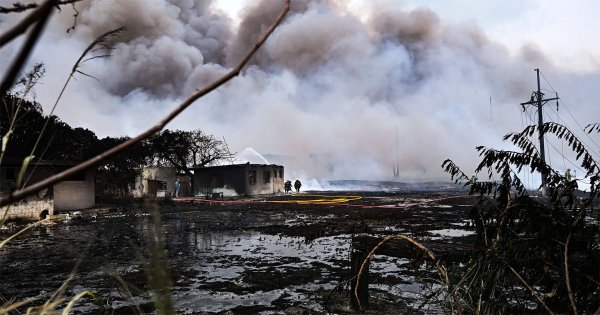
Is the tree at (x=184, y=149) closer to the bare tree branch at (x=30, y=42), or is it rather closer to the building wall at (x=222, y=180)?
the building wall at (x=222, y=180)

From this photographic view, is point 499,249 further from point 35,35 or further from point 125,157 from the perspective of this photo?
point 125,157

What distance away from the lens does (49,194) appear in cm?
2025

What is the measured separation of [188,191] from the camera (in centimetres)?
4778

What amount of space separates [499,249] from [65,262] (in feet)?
32.9

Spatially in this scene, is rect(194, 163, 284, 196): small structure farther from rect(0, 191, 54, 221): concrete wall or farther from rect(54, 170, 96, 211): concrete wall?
rect(0, 191, 54, 221): concrete wall

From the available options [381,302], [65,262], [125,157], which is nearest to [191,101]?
[381,302]

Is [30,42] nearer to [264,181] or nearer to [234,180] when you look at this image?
[234,180]

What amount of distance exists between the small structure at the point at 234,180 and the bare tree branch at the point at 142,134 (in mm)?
40518

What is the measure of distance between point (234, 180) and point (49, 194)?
2341cm

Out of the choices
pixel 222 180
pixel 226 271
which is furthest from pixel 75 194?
pixel 222 180

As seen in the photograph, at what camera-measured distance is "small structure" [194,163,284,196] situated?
140ft

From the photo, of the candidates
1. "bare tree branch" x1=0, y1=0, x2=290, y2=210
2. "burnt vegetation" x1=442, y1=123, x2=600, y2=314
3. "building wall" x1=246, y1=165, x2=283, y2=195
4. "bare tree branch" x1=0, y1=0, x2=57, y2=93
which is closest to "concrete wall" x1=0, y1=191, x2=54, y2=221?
"burnt vegetation" x1=442, y1=123, x2=600, y2=314

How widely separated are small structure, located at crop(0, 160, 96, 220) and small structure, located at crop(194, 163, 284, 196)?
1692 centimetres

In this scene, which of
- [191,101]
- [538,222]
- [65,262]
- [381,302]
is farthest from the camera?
[65,262]
